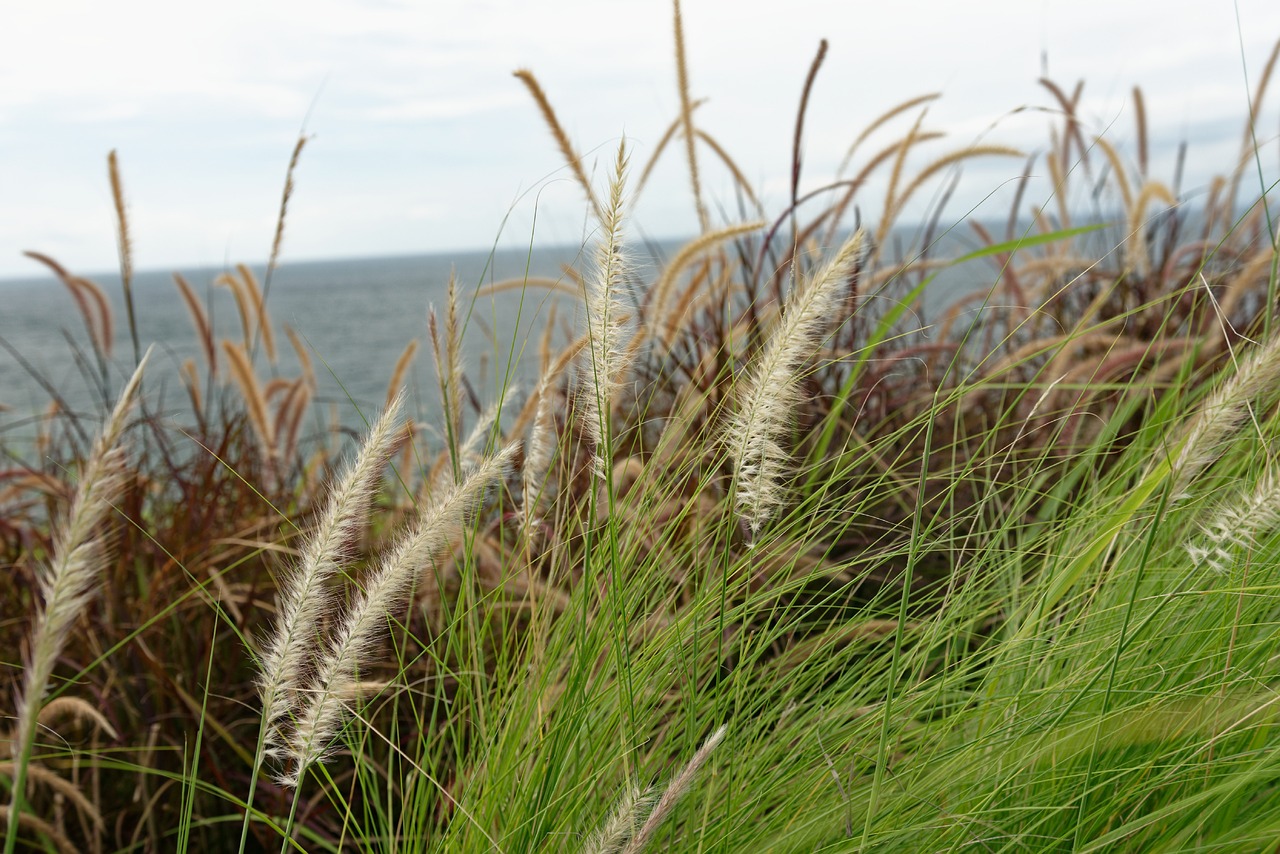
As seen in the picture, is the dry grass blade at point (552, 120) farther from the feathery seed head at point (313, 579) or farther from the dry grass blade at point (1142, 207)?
the dry grass blade at point (1142, 207)

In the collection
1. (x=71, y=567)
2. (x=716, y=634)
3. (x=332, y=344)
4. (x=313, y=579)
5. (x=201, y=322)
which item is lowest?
(x=716, y=634)

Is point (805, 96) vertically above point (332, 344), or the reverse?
point (805, 96)

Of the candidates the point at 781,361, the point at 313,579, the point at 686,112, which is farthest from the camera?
the point at 686,112

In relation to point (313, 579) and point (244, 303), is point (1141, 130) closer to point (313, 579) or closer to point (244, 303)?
point (244, 303)

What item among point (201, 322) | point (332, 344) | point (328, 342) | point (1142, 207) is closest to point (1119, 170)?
point (1142, 207)

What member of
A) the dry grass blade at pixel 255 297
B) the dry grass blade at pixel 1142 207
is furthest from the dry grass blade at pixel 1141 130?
the dry grass blade at pixel 255 297

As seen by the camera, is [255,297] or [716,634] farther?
[255,297]

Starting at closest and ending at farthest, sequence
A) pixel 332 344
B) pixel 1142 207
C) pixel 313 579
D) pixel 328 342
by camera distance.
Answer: pixel 313 579 → pixel 1142 207 → pixel 332 344 → pixel 328 342

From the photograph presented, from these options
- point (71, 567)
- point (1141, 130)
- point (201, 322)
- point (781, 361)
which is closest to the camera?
point (71, 567)

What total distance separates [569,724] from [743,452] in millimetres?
431

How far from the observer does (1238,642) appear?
1353 mm

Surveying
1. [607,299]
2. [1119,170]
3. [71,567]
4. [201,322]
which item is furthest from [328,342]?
[71,567]

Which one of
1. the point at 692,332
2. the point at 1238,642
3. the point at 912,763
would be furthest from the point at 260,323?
the point at 1238,642

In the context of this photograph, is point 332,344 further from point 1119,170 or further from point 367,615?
point 367,615
